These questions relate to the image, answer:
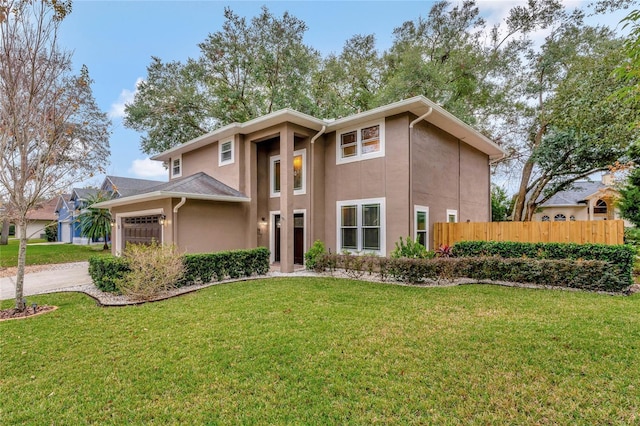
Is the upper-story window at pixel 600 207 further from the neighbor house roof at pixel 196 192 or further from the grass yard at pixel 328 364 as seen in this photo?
the neighbor house roof at pixel 196 192

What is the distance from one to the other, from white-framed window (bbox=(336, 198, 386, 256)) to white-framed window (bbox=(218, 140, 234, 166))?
203 inches

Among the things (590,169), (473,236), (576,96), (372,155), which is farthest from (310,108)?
(590,169)

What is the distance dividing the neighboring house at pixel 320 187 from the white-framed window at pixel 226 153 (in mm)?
45

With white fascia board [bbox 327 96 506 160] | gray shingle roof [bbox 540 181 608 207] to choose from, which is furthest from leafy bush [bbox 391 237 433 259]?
gray shingle roof [bbox 540 181 608 207]

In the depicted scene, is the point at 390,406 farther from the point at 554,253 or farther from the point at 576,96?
the point at 576,96

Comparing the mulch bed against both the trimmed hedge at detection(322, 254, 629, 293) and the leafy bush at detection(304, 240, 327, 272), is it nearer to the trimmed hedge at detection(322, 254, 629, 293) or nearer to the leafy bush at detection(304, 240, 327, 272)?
the leafy bush at detection(304, 240, 327, 272)

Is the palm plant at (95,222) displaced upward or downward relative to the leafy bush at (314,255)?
upward

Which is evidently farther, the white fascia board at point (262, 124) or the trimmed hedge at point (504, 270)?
the white fascia board at point (262, 124)

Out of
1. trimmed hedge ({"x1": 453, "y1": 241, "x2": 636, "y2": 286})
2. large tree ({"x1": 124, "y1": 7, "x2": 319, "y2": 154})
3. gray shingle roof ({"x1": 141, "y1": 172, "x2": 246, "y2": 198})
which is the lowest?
trimmed hedge ({"x1": 453, "y1": 241, "x2": 636, "y2": 286})

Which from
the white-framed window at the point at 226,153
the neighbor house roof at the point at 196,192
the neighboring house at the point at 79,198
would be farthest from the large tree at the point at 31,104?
the neighboring house at the point at 79,198

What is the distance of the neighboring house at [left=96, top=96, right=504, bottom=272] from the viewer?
10031 mm

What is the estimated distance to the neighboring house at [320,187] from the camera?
10.0m

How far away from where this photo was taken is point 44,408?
2.89 meters

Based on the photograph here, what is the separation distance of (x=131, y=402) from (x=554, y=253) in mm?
9938
